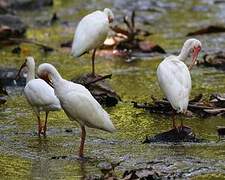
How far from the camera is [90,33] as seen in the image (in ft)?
34.4

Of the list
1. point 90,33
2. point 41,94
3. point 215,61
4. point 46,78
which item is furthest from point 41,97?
point 215,61

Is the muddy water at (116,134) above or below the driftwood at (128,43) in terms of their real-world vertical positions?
above

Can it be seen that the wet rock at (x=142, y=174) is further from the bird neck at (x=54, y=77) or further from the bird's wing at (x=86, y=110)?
the bird neck at (x=54, y=77)

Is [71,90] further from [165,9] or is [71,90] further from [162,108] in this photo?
[165,9]

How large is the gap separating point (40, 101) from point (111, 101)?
58.1 inches

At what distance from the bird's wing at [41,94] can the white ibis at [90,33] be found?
7.02ft

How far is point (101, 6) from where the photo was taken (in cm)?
1908

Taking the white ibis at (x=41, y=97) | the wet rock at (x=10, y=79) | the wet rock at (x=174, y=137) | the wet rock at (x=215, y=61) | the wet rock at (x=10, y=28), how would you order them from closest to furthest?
the wet rock at (x=174, y=137), the white ibis at (x=41, y=97), the wet rock at (x=10, y=79), the wet rock at (x=215, y=61), the wet rock at (x=10, y=28)

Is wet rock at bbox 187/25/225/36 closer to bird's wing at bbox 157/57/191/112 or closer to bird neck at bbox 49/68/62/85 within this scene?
bird's wing at bbox 157/57/191/112

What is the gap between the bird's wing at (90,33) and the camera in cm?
1026

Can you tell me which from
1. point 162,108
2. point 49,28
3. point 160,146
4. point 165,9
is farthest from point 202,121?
point 165,9

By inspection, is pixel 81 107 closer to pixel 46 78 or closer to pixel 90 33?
pixel 46 78

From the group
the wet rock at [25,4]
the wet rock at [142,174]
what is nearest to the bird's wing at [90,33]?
the wet rock at [142,174]

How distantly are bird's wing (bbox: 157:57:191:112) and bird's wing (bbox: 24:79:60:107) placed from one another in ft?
3.56
